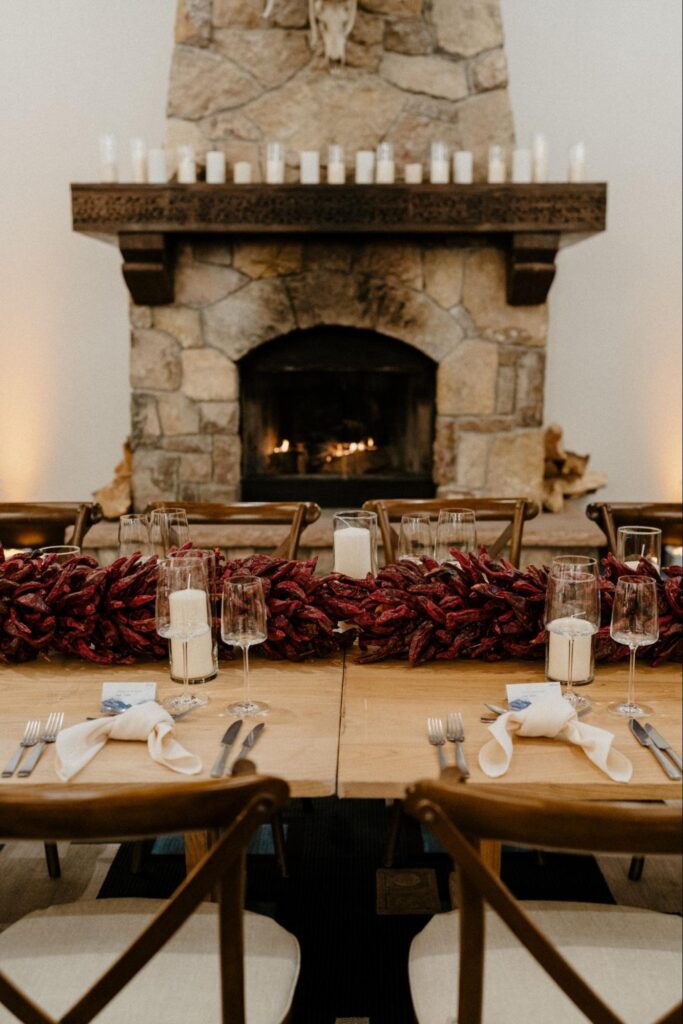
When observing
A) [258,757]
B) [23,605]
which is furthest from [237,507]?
[258,757]

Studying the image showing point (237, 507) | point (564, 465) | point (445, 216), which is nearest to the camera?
point (237, 507)

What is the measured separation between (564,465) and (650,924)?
296cm

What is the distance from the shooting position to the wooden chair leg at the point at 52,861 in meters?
1.99

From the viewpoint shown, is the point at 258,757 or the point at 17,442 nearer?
the point at 258,757

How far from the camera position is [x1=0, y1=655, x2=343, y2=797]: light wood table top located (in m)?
1.13

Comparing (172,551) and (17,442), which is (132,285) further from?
(172,551)

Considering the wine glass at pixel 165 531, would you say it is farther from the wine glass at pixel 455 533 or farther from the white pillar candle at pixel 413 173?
the white pillar candle at pixel 413 173

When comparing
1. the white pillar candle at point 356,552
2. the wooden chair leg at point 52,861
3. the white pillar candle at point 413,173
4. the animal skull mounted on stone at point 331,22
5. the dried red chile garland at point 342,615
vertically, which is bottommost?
the wooden chair leg at point 52,861

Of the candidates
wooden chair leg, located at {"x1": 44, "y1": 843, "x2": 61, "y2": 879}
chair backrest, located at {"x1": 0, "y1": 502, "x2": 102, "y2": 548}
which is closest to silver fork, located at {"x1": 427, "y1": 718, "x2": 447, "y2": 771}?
wooden chair leg, located at {"x1": 44, "y1": 843, "x2": 61, "y2": 879}

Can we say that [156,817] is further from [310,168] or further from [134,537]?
[310,168]

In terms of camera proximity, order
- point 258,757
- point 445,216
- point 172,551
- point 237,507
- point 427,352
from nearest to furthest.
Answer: point 258,757, point 172,551, point 237,507, point 445,216, point 427,352

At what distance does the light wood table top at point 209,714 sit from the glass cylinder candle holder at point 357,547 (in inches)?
9.7

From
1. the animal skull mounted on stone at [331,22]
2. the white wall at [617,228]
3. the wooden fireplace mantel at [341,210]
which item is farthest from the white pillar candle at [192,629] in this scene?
the white wall at [617,228]

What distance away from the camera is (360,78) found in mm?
3555
